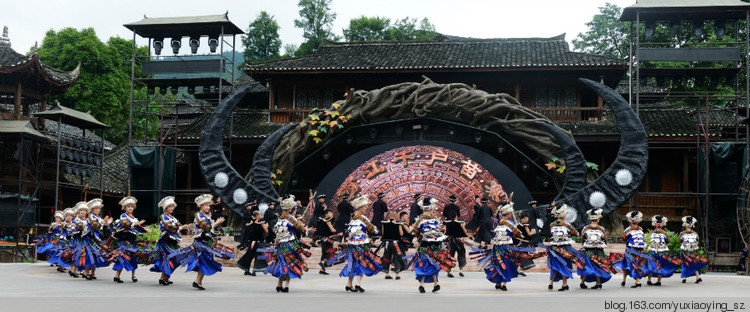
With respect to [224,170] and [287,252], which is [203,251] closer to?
[287,252]

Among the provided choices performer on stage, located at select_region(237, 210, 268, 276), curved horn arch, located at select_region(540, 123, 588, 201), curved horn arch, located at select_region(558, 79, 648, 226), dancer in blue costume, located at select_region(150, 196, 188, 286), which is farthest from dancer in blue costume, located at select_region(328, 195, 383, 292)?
curved horn arch, located at select_region(540, 123, 588, 201)

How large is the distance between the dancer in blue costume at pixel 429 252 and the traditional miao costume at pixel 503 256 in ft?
2.07

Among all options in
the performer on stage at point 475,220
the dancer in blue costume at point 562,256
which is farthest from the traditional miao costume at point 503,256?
the performer on stage at point 475,220

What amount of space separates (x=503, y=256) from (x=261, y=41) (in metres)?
41.2

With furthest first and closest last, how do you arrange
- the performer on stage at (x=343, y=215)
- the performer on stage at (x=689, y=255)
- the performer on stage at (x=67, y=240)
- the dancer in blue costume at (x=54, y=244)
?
the performer on stage at (x=343, y=215), the dancer in blue costume at (x=54, y=244), the performer on stage at (x=689, y=255), the performer on stage at (x=67, y=240)

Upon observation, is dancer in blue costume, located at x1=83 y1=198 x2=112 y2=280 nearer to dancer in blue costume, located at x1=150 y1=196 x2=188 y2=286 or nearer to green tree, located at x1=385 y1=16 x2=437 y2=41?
dancer in blue costume, located at x1=150 y1=196 x2=188 y2=286

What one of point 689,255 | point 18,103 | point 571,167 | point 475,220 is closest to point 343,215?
point 475,220

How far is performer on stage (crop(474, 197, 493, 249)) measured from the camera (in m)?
18.0

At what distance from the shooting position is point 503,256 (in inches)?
521

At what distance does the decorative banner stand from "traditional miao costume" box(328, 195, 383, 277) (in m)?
9.28

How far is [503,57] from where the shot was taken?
28.9 m

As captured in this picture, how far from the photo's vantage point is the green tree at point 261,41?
2055 inches

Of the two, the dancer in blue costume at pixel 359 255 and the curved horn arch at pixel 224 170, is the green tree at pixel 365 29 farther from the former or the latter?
the dancer in blue costume at pixel 359 255

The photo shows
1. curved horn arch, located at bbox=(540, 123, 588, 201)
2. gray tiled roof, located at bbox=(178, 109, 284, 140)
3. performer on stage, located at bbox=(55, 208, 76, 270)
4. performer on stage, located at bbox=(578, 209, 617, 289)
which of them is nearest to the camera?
performer on stage, located at bbox=(578, 209, 617, 289)
